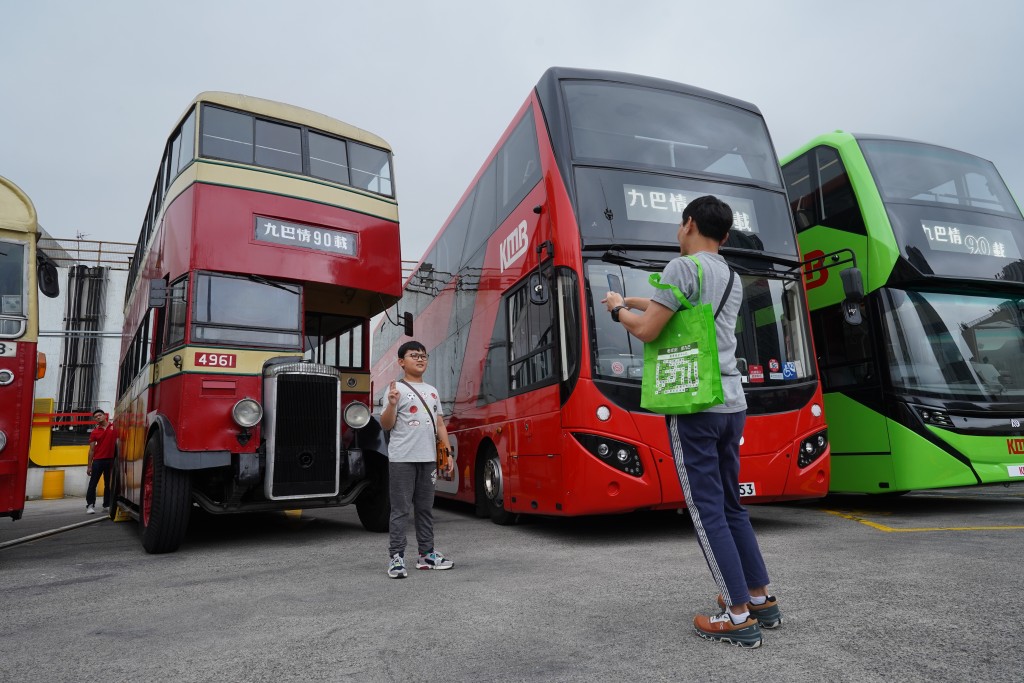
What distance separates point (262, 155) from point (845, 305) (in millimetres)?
6082

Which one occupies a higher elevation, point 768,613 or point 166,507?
point 166,507

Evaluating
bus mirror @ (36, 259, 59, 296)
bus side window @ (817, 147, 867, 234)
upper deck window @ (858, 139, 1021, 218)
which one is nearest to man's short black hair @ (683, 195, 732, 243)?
bus side window @ (817, 147, 867, 234)

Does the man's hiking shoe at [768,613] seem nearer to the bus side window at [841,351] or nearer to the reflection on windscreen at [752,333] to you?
the reflection on windscreen at [752,333]

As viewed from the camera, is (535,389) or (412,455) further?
(535,389)

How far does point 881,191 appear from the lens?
25.0 feet

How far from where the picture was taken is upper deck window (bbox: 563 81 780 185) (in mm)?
6445

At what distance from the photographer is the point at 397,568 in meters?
4.64

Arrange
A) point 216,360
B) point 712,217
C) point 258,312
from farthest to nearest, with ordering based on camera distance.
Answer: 1. point 258,312
2. point 216,360
3. point 712,217

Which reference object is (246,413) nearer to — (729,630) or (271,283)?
(271,283)

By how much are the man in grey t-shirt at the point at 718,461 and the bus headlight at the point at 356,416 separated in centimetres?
434

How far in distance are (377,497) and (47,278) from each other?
3763 millimetres

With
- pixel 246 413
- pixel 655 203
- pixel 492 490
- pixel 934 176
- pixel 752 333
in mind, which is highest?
pixel 934 176

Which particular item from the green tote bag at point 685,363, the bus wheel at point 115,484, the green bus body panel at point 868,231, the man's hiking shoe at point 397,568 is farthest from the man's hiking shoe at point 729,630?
the bus wheel at point 115,484

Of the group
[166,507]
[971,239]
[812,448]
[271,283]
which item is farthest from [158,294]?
[971,239]
